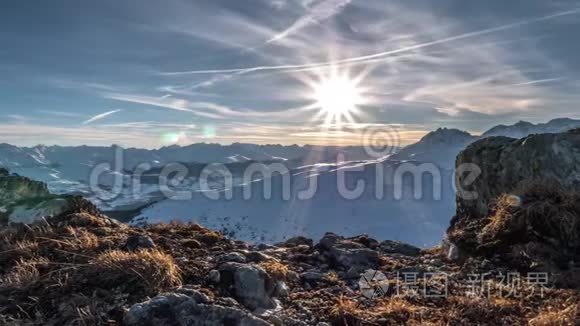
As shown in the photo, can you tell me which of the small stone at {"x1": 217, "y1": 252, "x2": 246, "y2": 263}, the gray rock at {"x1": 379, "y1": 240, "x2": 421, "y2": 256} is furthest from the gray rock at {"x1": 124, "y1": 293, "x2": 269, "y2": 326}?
the gray rock at {"x1": 379, "y1": 240, "x2": 421, "y2": 256}

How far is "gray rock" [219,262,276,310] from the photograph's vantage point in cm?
544

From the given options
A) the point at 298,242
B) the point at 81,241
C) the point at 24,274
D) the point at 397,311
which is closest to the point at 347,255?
the point at 298,242

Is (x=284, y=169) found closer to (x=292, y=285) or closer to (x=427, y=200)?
(x=427, y=200)

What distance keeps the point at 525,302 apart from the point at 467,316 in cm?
101

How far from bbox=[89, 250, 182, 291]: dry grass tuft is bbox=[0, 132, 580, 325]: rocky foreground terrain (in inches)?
0.6

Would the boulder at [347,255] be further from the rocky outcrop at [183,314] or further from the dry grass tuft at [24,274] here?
the dry grass tuft at [24,274]

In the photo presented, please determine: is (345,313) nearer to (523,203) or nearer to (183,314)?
(183,314)

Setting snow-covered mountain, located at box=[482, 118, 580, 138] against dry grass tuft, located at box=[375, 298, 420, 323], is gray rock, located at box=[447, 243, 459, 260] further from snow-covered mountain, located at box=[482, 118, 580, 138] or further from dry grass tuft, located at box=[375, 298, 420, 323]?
snow-covered mountain, located at box=[482, 118, 580, 138]

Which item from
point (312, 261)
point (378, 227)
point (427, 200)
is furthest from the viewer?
point (427, 200)

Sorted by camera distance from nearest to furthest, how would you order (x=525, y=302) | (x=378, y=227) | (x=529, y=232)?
(x=525, y=302), (x=529, y=232), (x=378, y=227)

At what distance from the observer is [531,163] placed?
8828mm

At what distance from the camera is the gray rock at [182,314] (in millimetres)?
4500

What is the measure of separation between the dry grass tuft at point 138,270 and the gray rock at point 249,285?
0.65 metres

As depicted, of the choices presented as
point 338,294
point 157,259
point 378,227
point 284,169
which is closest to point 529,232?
point 338,294
